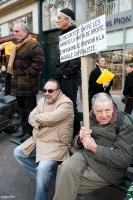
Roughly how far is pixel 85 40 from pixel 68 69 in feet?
3.92

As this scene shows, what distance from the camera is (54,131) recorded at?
3.88 metres

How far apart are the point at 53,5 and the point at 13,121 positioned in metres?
10.2

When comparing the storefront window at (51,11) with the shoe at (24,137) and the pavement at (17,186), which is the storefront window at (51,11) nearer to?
the shoe at (24,137)

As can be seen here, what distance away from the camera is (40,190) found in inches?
137

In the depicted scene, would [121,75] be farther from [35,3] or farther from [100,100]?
[100,100]

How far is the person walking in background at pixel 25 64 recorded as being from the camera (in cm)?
507

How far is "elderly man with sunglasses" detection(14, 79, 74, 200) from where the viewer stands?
142 inches

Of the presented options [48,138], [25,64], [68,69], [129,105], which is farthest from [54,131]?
[129,105]

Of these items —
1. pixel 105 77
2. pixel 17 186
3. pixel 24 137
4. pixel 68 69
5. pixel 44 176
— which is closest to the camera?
pixel 44 176

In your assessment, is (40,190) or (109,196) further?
(109,196)

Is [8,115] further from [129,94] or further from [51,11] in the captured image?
[51,11]

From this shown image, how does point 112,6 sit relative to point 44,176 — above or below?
above

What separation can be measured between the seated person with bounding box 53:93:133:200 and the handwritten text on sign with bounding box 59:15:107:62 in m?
0.48

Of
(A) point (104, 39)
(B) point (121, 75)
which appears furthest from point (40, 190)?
(B) point (121, 75)
